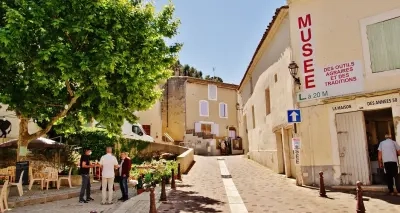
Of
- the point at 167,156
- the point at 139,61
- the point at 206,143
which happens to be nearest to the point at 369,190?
the point at 139,61

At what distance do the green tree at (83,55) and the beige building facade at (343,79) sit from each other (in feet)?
17.1

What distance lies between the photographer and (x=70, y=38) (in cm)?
1097

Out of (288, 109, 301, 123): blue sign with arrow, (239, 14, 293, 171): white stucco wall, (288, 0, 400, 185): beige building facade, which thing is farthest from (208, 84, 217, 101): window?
(288, 109, 301, 123): blue sign with arrow

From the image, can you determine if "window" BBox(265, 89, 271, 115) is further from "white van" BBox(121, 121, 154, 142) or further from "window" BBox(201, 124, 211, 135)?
"window" BBox(201, 124, 211, 135)

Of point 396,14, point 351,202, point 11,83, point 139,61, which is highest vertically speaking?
point 396,14

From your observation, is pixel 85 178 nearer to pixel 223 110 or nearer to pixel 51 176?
pixel 51 176

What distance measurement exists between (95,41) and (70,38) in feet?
3.65

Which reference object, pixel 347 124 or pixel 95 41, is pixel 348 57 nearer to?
pixel 347 124

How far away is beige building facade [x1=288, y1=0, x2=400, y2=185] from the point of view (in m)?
10.4

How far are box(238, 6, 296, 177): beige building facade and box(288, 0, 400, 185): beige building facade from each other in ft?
3.64

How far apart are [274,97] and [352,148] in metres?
5.63

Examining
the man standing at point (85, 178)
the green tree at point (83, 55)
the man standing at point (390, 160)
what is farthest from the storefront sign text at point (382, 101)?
the man standing at point (85, 178)

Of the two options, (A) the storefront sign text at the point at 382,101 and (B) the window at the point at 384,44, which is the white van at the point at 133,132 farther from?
(B) the window at the point at 384,44

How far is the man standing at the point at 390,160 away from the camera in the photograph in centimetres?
945
